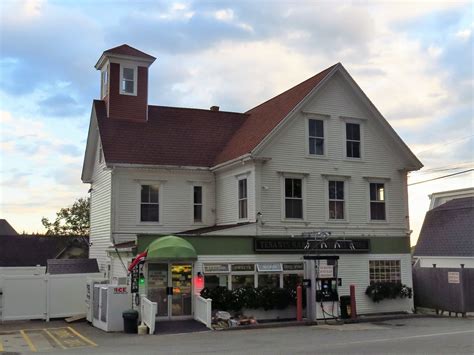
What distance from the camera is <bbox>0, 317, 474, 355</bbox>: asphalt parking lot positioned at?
15.1 metres

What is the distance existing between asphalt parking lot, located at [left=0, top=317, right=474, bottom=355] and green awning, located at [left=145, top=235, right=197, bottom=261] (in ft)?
9.53

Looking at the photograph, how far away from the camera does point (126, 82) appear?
29.4 m

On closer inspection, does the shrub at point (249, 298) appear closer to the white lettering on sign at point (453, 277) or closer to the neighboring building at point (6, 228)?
the white lettering on sign at point (453, 277)

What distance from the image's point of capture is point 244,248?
22.8 meters

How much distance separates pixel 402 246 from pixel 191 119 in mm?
12401

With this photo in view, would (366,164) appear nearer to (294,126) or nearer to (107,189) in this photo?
(294,126)

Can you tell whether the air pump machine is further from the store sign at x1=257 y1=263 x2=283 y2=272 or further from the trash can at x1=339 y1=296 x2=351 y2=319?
the store sign at x1=257 y1=263 x2=283 y2=272

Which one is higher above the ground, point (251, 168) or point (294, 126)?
point (294, 126)

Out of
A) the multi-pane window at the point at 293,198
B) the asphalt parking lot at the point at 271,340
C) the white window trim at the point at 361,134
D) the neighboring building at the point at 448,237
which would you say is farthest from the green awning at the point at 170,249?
the neighboring building at the point at 448,237

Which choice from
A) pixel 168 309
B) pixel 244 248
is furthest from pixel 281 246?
pixel 168 309

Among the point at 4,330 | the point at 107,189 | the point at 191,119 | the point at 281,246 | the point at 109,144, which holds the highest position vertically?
the point at 191,119

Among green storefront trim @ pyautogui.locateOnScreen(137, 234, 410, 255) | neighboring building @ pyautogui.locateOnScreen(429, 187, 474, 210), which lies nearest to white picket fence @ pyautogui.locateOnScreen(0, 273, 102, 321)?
green storefront trim @ pyautogui.locateOnScreen(137, 234, 410, 255)

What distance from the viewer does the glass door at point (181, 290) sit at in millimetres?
21797

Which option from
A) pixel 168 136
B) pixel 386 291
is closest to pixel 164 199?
pixel 168 136
